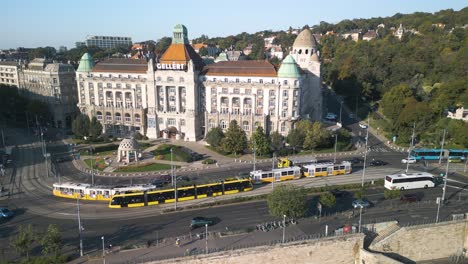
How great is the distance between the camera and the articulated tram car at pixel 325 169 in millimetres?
77500

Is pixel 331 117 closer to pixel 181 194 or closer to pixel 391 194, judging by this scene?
pixel 391 194

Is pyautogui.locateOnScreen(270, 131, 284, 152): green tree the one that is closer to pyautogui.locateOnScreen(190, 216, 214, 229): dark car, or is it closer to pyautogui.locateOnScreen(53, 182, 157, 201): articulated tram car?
pyautogui.locateOnScreen(53, 182, 157, 201): articulated tram car

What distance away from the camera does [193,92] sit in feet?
354

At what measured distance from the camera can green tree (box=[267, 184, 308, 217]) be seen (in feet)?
171

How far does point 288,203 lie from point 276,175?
22.9m

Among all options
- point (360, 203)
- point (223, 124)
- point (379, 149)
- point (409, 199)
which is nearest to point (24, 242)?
point (360, 203)

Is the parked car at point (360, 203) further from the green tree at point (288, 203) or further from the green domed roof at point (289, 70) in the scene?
the green domed roof at point (289, 70)

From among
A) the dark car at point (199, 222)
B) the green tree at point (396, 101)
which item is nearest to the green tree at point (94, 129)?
the dark car at point (199, 222)

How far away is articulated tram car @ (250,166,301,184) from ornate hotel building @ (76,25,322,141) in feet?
96.9

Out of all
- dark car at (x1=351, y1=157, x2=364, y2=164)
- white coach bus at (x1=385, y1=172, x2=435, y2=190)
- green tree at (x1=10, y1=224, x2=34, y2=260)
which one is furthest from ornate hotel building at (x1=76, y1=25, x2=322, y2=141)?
green tree at (x1=10, y1=224, x2=34, y2=260)

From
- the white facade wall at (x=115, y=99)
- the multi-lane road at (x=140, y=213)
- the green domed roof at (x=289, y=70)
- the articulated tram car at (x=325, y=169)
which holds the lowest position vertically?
the multi-lane road at (x=140, y=213)

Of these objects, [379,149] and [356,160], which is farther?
[379,149]

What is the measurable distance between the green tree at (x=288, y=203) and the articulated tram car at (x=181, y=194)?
1671 cm

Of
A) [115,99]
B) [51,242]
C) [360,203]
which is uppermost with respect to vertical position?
[115,99]
